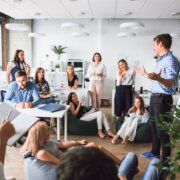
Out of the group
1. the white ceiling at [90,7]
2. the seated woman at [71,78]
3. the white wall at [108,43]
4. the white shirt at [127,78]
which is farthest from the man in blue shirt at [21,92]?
the white wall at [108,43]

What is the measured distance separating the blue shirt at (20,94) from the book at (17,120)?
124 centimetres

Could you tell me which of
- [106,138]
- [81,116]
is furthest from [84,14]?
[106,138]

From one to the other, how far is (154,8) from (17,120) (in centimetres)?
452

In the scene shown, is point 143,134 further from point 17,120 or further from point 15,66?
point 15,66

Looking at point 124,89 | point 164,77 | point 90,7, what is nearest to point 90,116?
point 124,89

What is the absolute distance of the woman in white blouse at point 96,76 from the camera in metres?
5.86

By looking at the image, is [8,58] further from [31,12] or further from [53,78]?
[53,78]

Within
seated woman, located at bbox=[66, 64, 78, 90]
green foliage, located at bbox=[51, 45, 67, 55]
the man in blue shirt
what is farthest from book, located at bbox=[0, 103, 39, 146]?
green foliage, located at bbox=[51, 45, 67, 55]

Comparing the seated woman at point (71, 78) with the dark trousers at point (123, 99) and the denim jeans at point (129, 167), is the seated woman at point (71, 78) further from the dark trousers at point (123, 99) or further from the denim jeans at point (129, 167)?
the denim jeans at point (129, 167)

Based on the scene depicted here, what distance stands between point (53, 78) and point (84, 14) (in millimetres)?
2514

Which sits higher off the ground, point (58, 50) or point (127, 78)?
point (58, 50)

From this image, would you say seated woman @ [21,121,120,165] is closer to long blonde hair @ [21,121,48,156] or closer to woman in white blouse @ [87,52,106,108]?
long blonde hair @ [21,121,48,156]

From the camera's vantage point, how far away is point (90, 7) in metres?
5.54

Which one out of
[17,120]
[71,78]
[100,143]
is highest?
[71,78]
